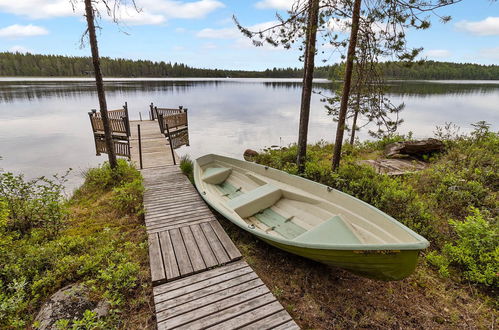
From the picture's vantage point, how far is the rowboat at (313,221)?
2.88 metres

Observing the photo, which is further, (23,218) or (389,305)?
(23,218)

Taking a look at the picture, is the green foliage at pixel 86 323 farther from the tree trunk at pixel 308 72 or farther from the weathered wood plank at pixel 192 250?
the tree trunk at pixel 308 72

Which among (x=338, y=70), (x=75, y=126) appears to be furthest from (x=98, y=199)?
(x=75, y=126)

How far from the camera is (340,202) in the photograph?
430 cm

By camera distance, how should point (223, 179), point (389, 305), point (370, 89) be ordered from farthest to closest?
point (223, 179) → point (370, 89) → point (389, 305)

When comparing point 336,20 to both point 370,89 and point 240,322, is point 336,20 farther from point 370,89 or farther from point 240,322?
point 240,322

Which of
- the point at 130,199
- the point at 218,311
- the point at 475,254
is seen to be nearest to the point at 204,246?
the point at 218,311

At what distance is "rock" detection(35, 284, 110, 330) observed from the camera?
108 inches

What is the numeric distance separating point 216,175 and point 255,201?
6.65ft

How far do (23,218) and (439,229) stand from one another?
798cm

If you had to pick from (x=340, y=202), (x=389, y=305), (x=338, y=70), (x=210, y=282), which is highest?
(x=338, y=70)

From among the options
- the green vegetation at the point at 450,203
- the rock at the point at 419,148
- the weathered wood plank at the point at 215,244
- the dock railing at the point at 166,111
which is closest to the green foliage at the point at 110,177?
the weathered wood plank at the point at 215,244

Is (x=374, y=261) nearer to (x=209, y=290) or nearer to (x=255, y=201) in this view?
(x=209, y=290)

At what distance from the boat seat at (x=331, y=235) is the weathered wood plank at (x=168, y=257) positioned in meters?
1.79
